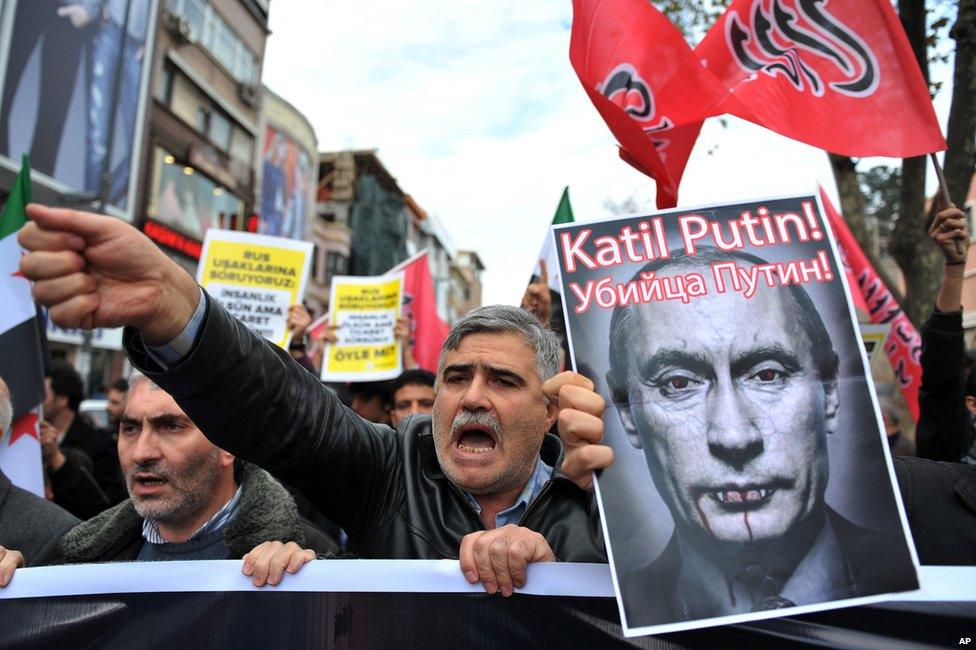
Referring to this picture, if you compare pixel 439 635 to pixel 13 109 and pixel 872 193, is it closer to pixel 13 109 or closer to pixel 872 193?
pixel 13 109

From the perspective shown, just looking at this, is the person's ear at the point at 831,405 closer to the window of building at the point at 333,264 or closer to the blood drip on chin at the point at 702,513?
the blood drip on chin at the point at 702,513

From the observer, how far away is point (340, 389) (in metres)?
6.11

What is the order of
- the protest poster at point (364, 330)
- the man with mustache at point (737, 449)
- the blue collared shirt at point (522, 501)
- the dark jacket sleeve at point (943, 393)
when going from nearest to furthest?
the man with mustache at point (737, 449)
the blue collared shirt at point (522, 501)
the dark jacket sleeve at point (943, 393)
the protest poster at point (364, 330)

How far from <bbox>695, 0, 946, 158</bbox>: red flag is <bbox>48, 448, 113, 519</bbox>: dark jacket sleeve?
11.8 ft

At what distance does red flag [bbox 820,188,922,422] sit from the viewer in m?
4.79

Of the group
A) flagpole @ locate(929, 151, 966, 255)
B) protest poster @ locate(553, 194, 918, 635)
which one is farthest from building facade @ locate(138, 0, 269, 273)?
protest poster @ locate(553, 194, 918, 635)

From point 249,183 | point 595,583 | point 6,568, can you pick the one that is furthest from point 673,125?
point 249,183

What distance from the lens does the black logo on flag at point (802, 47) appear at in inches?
92.7

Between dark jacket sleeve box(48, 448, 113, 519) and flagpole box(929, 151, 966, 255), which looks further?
dark jacket sleeve box(48, 448, 113, 519)

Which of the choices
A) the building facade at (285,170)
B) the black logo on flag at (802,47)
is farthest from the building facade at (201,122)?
the black logo on flag at (802,47)

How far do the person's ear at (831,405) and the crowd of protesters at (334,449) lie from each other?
0.37m

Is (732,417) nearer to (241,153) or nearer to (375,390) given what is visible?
(375,390)

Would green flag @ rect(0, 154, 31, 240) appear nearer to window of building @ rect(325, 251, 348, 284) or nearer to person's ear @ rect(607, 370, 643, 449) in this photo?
person's ear @ rect(607, 370, 643, 449)

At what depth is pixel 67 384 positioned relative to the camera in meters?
4.95
